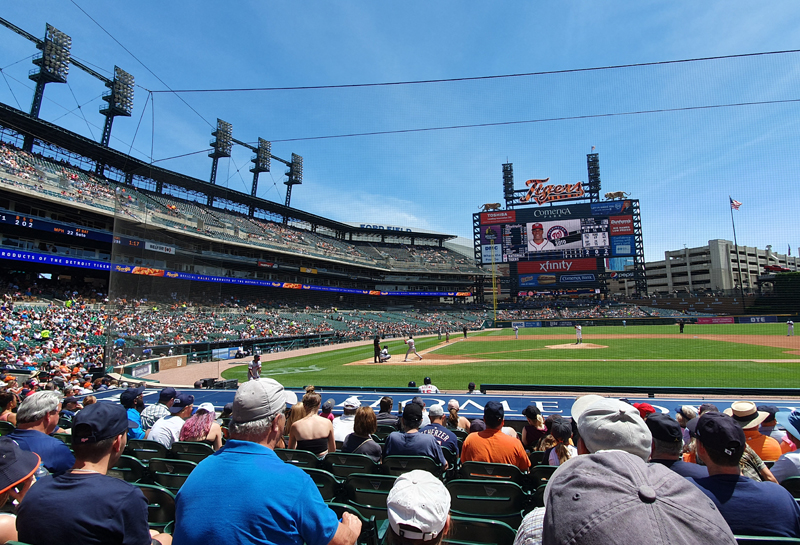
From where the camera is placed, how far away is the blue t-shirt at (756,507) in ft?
8.10

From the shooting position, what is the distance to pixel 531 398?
41.9ft

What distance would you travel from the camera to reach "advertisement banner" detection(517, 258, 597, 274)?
70562mm

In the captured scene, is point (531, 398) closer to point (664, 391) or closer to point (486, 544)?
point (664, 391)

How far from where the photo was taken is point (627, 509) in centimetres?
103

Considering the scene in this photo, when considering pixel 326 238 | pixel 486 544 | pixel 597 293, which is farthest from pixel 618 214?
pixel 486 544

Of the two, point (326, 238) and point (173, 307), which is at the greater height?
point (326, 238)

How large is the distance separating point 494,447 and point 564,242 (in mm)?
72793

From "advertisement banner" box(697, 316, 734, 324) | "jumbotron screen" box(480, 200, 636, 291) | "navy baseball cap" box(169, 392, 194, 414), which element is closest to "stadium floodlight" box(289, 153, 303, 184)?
"jumbotron screen" box(480, 200, 636, 291)

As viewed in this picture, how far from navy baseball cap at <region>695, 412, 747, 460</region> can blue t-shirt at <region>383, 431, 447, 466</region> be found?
2614 mm

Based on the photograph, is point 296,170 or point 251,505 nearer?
point 251,505

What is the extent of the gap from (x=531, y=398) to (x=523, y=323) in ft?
149

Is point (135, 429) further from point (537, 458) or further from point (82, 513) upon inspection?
point (537, 458)

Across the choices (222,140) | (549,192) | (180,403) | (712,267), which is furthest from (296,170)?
(712,267)

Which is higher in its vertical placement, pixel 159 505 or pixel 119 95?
pixel 119 95
